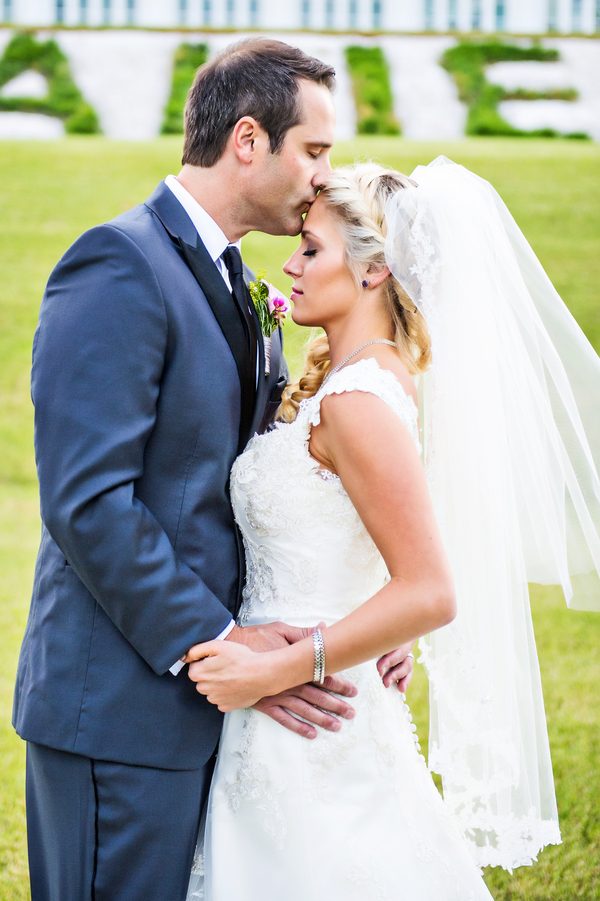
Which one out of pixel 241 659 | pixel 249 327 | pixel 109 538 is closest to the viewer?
pixel 109 538

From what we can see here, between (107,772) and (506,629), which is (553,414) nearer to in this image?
(506,629)

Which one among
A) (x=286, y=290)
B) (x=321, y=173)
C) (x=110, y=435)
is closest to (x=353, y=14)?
(x=286, y=290)

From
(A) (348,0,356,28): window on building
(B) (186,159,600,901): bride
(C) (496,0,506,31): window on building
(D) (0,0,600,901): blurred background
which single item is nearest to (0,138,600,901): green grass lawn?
(D) (0,0,600,901): blurred background

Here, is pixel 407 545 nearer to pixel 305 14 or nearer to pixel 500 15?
pixel 305 14

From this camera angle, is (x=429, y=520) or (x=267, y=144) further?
(x=267, y=144)

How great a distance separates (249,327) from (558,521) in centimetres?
108

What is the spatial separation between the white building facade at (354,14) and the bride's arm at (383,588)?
4357 centimetres

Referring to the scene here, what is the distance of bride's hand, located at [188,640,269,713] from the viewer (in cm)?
193

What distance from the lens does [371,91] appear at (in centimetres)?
2775

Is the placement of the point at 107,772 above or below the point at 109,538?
below

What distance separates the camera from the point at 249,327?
2232 mm

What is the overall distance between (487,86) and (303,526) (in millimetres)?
30236

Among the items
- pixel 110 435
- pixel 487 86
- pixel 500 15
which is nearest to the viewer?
pixel 110 435

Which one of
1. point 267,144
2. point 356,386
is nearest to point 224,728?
point 356,386
